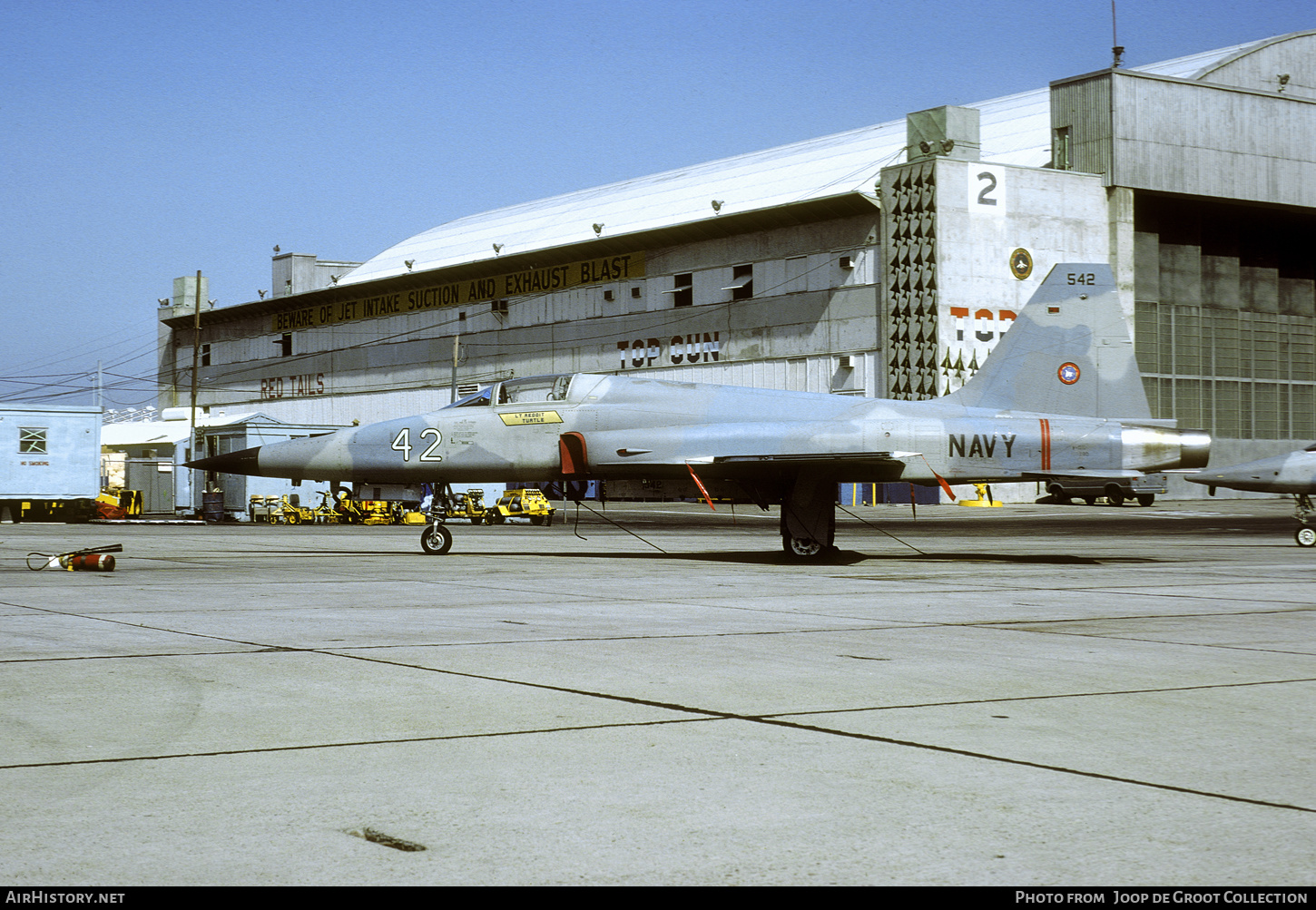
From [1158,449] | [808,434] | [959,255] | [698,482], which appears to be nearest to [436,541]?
[698,482]

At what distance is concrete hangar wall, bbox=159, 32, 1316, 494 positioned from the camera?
191 ft

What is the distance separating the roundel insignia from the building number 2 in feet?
143

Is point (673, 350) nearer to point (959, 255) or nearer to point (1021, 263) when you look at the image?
point (959, 255)

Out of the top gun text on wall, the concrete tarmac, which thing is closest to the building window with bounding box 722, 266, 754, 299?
the top gun text on wall

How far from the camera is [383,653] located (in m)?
8.98

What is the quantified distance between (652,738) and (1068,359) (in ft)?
51.3

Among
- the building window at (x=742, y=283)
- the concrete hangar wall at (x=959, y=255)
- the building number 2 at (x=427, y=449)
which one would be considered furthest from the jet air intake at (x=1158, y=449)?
the building window at (x=742, y=283)

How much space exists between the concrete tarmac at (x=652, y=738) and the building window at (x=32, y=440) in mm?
33924

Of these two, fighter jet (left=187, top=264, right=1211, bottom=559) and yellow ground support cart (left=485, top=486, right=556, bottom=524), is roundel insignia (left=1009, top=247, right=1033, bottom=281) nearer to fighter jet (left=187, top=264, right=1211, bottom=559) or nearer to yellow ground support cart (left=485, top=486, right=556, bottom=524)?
yellow ground support cart (left=485, top=486, right=556, bottom=524)

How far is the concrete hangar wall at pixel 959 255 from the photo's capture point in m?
58.1

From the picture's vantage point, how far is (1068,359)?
65.9 feet

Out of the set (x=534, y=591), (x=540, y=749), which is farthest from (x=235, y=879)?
(x=534, y=591)

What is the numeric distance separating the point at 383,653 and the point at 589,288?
65.5 m

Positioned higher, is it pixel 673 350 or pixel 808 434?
pixel 673 350
